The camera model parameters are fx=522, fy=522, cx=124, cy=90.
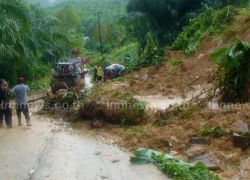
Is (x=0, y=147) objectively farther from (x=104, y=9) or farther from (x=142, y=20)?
(x=104, y=9)

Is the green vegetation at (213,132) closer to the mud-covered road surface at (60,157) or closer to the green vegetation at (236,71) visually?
the mud-covered road surface at (60,157)

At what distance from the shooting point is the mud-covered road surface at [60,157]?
1052 centimetres

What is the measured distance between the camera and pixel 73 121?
632 inches

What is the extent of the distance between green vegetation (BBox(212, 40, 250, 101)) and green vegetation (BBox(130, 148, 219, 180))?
4.37m

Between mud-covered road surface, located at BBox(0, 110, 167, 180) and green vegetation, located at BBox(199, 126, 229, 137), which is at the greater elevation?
green vegetation, located at BBox(199, 126, 229, 137)

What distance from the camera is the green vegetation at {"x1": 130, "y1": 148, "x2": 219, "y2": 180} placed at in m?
9.62

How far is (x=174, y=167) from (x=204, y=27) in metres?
15.9

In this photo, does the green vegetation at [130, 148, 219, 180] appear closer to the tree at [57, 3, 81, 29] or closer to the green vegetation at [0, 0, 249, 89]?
the green vegetation at [0, 0, 249, 89]

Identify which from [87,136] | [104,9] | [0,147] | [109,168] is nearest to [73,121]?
[87,136]

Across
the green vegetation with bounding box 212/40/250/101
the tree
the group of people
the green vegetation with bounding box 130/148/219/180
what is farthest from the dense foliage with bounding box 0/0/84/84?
the tree

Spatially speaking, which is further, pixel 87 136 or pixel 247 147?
pixel 87 136

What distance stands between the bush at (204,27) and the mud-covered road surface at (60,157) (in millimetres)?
10015

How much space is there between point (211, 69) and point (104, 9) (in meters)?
75.3

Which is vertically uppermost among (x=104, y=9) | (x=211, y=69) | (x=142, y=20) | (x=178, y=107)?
(x=104, y=9)
